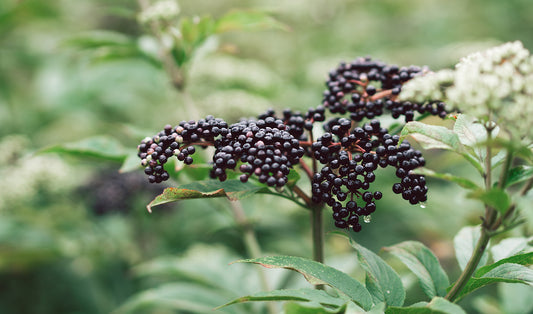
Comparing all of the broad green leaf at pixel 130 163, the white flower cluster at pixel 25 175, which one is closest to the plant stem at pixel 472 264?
the broad green leaf at pixel 130 163

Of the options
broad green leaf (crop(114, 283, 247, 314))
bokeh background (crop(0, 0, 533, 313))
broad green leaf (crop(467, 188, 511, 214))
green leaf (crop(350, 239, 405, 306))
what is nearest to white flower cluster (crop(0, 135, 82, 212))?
bokeh background (crop(0, 0, 533, 313))

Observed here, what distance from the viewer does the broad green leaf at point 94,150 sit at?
2287 mm

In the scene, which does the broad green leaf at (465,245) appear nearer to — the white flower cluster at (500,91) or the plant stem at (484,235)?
the plant stem at (484,235)

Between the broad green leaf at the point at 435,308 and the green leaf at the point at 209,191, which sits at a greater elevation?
the green leaf at the point at 209,191

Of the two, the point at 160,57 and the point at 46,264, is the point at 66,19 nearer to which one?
the point at 46,264

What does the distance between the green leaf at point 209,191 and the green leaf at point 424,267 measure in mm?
659

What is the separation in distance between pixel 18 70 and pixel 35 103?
1.83 metres

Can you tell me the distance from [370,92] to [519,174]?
0.76 metres

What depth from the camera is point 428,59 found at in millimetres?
6344

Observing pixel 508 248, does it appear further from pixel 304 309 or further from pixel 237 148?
pixel 237 148

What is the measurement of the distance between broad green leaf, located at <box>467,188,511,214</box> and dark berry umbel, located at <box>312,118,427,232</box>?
1.13ft

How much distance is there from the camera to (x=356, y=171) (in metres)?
1.59

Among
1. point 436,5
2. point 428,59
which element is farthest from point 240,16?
point 436,5

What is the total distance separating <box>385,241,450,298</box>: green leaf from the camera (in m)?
1.68
